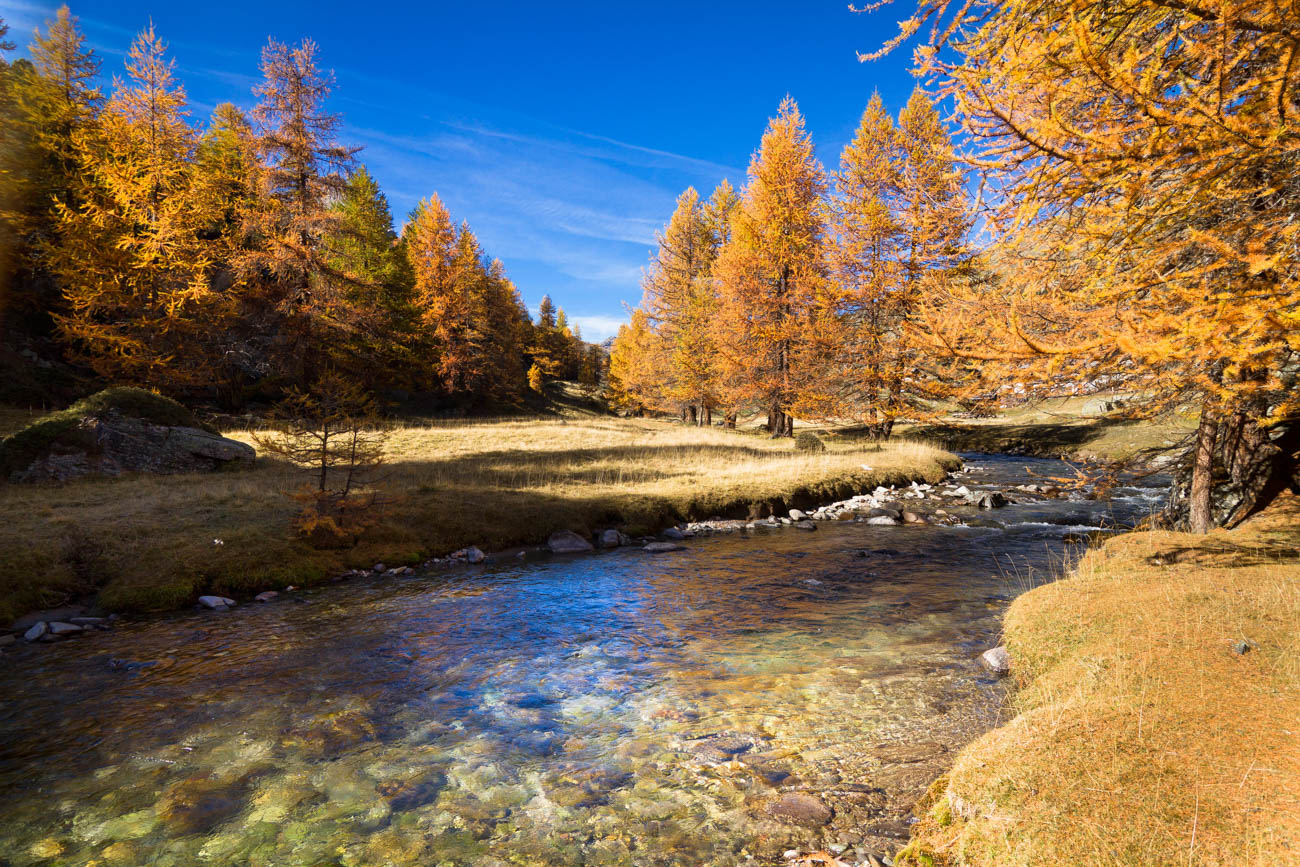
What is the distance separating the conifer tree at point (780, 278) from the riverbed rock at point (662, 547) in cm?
1440

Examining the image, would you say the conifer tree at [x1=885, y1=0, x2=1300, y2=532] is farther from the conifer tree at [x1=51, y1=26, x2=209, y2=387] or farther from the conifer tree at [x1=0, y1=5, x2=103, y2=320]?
the conifer tree at [x1=0, y1=5, x2=103, y2=320]

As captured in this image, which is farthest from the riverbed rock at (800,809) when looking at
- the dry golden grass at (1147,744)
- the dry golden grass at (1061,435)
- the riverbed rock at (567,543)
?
the dry golden grass at (1061,435)

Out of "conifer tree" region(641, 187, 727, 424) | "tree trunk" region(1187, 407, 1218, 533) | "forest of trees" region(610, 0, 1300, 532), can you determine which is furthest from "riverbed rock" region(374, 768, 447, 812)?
"conifer tree" region(641, 187, 727, 424)

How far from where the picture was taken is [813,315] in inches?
1054

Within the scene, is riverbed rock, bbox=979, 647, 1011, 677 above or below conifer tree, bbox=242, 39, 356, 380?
below

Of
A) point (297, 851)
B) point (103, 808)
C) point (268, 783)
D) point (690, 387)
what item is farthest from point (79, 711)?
point (690, 387)

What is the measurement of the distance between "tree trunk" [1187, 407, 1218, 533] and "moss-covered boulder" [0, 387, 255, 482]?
22613mm

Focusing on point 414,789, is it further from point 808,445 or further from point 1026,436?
point 1026,436

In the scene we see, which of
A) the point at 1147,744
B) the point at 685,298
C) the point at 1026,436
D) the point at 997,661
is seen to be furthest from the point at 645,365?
the point at 1147,744

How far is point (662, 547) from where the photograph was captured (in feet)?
44.4

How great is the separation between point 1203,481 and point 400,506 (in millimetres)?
15373

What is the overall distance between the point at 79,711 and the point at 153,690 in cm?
60

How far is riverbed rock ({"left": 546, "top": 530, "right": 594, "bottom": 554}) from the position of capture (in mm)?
13352

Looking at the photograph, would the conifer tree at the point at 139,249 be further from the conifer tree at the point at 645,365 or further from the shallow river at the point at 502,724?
the conifer tree at the point at 645,365
